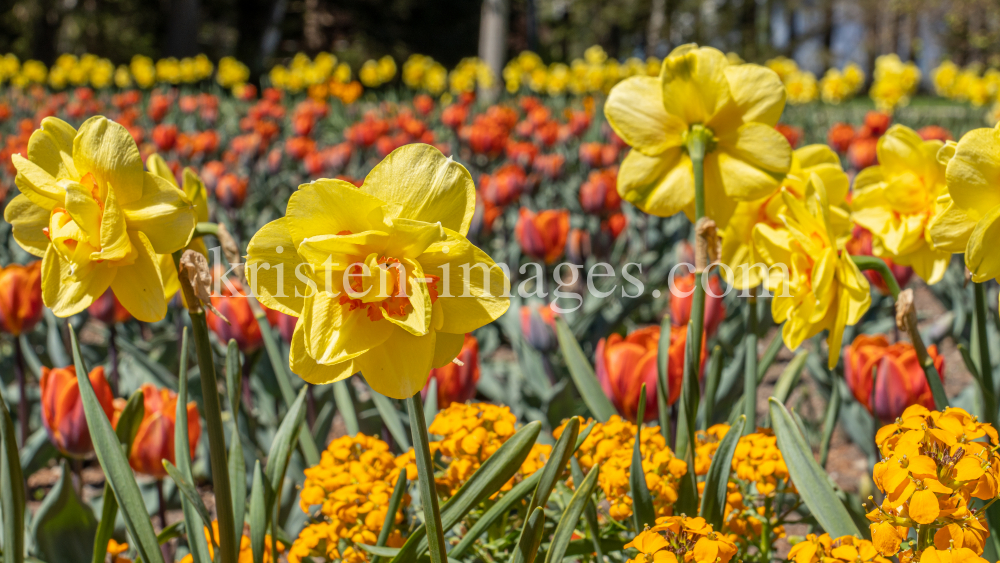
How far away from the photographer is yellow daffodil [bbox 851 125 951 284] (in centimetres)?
113

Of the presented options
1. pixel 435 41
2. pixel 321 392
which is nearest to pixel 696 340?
pixel 321 392

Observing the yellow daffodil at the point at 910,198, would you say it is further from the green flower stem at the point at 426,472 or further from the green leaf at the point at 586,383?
the green flower stem at the point at 426,472

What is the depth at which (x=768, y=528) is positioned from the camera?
3.85 ft

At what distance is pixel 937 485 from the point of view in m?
0.70

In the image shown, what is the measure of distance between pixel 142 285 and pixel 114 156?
14cm

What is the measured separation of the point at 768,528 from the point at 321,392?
1.18 meters

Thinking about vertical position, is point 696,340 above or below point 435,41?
below

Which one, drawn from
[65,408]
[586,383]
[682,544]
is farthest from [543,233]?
[682,544]

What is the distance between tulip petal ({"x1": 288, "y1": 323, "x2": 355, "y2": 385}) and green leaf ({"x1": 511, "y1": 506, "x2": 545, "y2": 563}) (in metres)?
0.28

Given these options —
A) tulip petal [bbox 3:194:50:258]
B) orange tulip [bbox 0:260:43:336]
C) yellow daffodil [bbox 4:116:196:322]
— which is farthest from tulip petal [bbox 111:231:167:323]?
orange tulip [bbox 0:260:43:336]

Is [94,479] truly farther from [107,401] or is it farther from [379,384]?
[379,384]

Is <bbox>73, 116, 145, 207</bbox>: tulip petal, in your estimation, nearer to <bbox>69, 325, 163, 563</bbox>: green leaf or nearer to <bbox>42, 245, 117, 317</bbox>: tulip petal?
<bbox>42, 245, 117, 317</bbox>: tulip petal

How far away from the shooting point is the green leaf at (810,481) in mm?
998

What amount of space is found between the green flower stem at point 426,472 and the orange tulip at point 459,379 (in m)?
0.79
